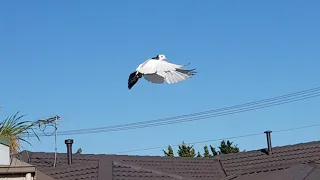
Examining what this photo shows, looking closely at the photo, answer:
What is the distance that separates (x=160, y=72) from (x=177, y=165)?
7638 mm

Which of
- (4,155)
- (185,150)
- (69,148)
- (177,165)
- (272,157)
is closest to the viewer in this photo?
(4,155)

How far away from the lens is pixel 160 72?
7762 mm

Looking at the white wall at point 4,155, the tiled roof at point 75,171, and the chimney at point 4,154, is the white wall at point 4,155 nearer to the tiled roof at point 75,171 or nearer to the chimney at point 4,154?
the chimney at point 4,154

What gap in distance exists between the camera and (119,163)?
1312cm

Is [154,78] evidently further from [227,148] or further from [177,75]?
[227,148]

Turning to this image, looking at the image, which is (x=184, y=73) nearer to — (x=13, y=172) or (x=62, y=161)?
(x=13, y=172)

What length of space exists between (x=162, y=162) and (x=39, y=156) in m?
3.00

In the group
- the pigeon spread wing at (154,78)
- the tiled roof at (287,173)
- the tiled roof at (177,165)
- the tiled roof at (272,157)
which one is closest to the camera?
the pigeon spread wing at (154,78)

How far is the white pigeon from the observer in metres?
7.78

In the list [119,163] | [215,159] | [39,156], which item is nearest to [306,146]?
[215,159]

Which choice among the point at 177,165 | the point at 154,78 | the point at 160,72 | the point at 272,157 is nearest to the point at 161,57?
the point at 154,78

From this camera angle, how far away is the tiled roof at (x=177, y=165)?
12.8 m

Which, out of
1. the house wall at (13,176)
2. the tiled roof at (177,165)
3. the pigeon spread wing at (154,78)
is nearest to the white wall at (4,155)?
the house wall at (13,176)

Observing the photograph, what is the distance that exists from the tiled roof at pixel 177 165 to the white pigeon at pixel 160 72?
4656mm
